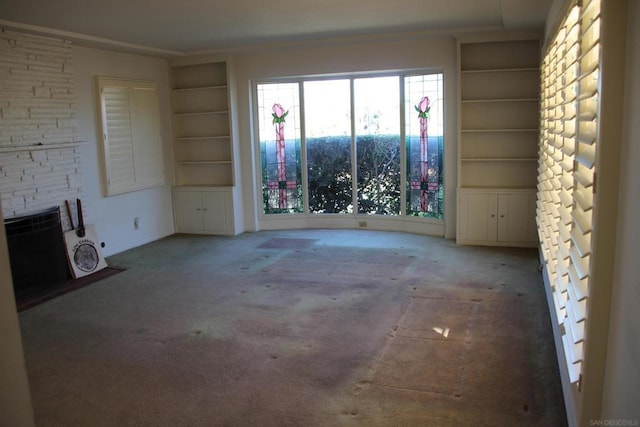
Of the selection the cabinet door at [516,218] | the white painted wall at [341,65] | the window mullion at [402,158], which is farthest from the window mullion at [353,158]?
the cabinet door at [516,218]

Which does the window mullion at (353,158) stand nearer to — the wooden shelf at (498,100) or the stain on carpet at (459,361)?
the wooden shelf at (498,100)

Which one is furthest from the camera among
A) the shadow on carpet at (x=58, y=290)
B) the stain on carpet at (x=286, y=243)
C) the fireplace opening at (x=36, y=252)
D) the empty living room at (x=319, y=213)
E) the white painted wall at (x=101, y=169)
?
the stain on carpet at (x=286, y=243)

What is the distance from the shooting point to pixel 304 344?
3.87m

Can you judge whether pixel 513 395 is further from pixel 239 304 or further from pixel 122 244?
pixel 122 244

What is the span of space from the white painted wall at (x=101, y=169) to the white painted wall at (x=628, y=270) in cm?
574

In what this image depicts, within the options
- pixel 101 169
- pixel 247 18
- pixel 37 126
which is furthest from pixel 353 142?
pixel 37 126

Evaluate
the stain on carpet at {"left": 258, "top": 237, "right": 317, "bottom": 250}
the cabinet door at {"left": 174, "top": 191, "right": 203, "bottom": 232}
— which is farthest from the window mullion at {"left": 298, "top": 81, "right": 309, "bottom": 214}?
the cabinet door at {"left": 174, "top": 191, "right": 203, "bottom": 232}

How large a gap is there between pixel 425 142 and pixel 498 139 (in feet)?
2.94

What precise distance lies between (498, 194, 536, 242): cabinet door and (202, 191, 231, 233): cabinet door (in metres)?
3.59

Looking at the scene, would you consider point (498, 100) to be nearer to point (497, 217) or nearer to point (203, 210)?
point (497, 217)

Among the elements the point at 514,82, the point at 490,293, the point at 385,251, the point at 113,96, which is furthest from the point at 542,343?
the point at 113,96

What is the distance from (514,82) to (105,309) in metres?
5.11

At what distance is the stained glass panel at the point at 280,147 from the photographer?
25.2 feet

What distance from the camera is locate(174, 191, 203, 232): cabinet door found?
7793mm
